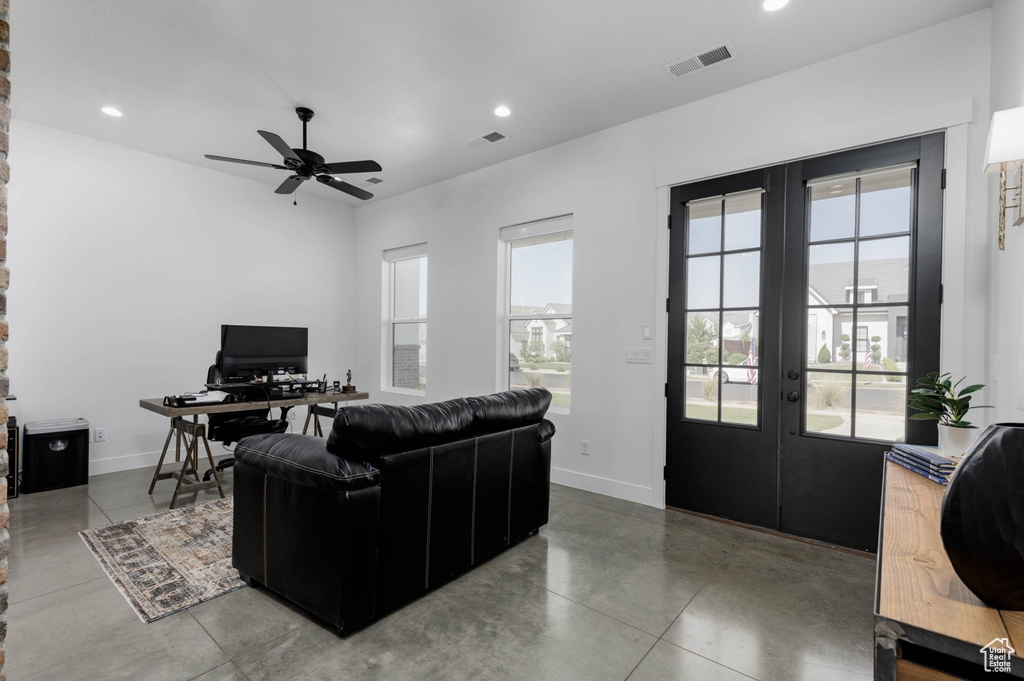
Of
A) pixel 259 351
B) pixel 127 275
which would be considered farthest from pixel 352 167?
pixel 127 275

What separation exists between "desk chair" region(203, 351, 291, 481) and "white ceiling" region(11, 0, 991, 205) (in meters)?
1.97

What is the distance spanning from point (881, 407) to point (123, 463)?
5.88 m

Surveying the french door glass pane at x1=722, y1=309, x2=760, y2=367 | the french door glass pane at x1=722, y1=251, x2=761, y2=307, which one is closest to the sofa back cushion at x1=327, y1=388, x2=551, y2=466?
the french door glass pane at x1=722, y1=309, x2=760, y2=367

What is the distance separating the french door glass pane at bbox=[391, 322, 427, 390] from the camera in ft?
18.2

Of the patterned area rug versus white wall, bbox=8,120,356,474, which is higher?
white wall, bbox=8,120,356,474

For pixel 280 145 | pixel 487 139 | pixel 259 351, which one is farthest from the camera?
pixel 487 139

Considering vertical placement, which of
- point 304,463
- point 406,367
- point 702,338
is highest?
point 702,338

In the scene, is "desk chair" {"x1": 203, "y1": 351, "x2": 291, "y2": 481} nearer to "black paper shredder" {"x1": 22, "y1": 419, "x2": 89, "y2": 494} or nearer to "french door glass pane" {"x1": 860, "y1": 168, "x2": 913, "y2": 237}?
"black paper shredder" {"x1": 22, "y1": 419, "x2": 89, "y2": 494}

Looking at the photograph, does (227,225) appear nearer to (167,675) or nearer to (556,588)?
Result: (167,675)

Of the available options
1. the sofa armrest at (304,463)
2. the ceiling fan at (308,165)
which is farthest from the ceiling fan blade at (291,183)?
the sofa armrest at (304,463)

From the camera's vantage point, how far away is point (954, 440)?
1912 millimetres

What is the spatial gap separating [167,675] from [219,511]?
1.81 meters

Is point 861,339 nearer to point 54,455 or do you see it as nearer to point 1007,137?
point 1007,137

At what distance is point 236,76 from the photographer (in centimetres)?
314
